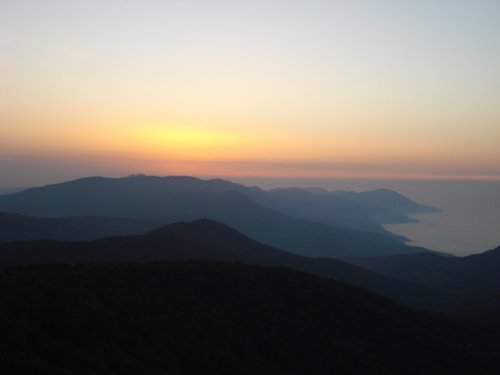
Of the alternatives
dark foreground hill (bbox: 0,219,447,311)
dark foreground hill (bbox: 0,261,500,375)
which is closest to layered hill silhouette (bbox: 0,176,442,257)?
dark foreground hill (bbox: 0,219,447,311)

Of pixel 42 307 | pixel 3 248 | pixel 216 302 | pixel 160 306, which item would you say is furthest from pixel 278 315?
pixel 3 248

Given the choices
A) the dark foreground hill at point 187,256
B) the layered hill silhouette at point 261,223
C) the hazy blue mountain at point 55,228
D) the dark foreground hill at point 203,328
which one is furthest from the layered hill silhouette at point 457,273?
the hazy blue mountain at point 55,228

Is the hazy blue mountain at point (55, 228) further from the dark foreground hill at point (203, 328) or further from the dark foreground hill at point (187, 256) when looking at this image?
the dark foreground hill at point (203, 328)

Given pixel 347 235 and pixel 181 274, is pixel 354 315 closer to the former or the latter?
pixel 181 274

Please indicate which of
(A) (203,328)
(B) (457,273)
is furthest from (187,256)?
(B) (457,273)

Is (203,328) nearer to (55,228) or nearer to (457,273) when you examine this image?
(457,273)

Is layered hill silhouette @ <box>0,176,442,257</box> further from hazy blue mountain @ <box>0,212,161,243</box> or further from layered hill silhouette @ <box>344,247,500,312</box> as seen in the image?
layered hill silhouette @ <box>344,247,500,312</box>
